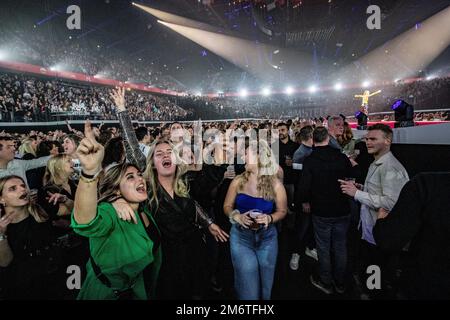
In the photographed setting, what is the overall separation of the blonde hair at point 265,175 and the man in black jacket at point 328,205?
0.71m

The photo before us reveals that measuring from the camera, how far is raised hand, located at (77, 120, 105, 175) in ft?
4.22

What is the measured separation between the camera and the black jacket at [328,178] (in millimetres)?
2871

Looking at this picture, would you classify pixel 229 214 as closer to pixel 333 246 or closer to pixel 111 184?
pixel 111 184

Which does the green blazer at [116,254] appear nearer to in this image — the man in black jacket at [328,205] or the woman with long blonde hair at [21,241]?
the woman with long blonde hair at [21,241]

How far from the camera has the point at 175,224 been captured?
2055 mm

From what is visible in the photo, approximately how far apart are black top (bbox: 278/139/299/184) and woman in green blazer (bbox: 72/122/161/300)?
3.13m

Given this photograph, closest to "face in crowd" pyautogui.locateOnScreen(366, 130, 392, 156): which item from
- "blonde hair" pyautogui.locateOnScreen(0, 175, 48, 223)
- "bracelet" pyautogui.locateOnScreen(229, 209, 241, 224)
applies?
"bracelet" pyautogui.locateOnScreen(229, 209, 241, 224)

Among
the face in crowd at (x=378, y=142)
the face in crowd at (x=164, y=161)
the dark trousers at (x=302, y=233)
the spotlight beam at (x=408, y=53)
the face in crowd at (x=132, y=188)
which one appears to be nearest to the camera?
the face in crowd at (x=132, y=188)

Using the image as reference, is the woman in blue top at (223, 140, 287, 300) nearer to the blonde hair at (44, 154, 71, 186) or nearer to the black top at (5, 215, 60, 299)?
the black top at (5, 215, 60, 299)

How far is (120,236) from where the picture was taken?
5.32ft

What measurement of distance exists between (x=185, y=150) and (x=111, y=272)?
1449mm

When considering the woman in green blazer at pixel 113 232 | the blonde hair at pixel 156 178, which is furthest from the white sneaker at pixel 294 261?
the woman in green blazer at pixel 113 232
